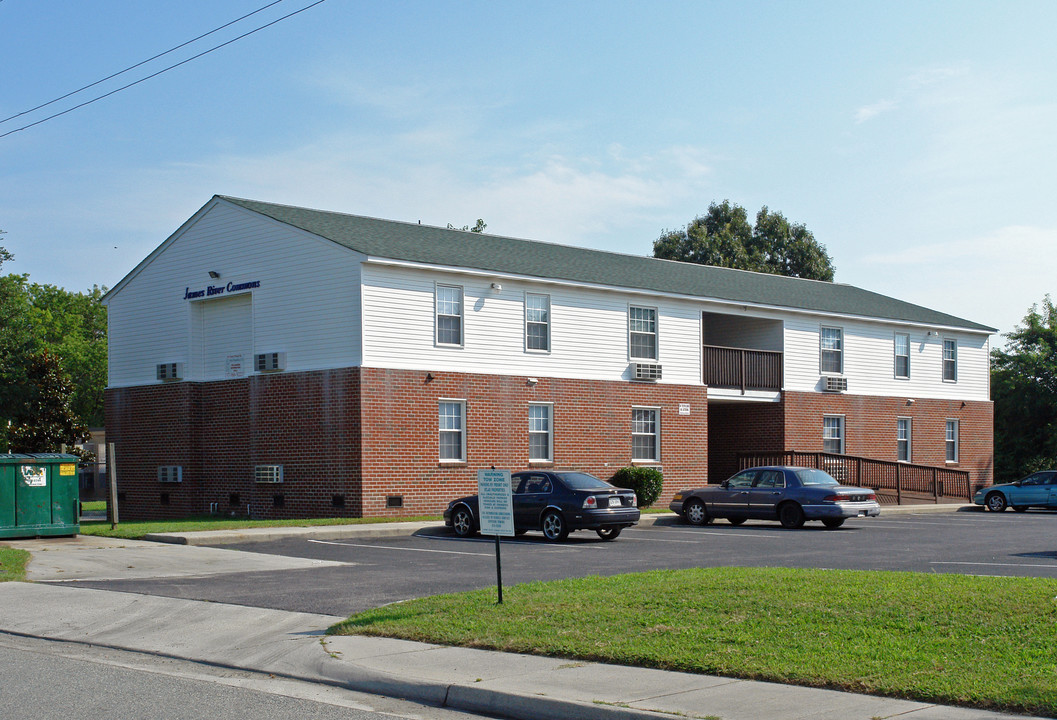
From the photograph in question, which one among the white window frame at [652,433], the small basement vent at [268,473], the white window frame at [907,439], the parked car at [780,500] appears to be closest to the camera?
the parked car at [780,500]

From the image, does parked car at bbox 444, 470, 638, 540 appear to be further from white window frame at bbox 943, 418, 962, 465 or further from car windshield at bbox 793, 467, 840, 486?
white window frame at bbox 943, 418, 962, 465

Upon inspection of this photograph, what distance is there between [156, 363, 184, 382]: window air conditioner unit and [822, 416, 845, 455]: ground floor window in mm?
20558

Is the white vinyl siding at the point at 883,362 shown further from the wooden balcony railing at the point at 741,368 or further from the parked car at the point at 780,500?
the parked car at the point at 780,500

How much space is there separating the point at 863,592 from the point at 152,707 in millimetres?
6779

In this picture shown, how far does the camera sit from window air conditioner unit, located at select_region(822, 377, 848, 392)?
3738 cm

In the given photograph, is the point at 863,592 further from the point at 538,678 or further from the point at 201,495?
the point at 201,495

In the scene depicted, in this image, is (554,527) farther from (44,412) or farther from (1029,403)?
(1029,403)

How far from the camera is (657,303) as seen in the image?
1302 inches

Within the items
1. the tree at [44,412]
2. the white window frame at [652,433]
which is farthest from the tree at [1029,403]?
the tree at [44,412]

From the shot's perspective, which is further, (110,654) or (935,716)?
(110,654)

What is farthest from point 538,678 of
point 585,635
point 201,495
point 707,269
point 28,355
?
point 28,355

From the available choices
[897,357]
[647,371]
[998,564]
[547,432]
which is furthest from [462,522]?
[897,357]

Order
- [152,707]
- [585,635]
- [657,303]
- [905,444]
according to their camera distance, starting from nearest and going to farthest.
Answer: [152,707] → [585,635] → [657,303] → [905,444]

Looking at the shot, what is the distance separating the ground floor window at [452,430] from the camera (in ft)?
92.9
